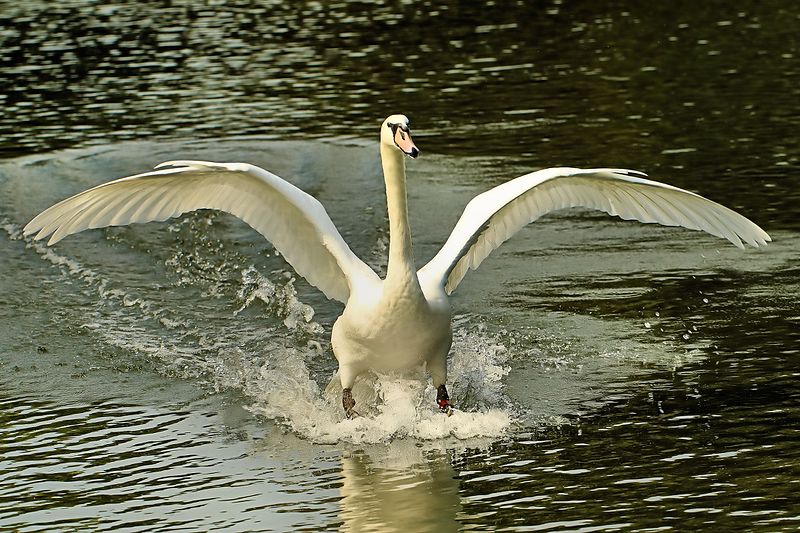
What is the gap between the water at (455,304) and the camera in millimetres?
8719

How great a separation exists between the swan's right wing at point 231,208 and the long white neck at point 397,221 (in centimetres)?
48

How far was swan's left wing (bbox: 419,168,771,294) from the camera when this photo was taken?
33.6ft

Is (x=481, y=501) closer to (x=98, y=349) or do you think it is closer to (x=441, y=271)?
(x=441, y=271)

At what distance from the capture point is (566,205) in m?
10.7

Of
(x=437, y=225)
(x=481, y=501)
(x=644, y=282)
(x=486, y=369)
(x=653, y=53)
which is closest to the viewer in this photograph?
(x=481, y=501)

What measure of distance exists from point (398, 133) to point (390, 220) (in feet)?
A: 2.04

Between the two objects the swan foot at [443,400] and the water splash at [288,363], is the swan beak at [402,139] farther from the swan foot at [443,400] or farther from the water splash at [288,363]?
the swan foot at [443,400]

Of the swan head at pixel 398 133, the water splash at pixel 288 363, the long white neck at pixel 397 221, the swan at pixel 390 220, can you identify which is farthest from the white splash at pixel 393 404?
the swan head at pixel 398 133

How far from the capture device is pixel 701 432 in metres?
9.48

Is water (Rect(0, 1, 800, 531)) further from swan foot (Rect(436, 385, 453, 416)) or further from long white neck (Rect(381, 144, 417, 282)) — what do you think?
long white neck (Rect(381, 144, 417, 282))

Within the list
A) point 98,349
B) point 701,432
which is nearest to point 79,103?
point 98,349

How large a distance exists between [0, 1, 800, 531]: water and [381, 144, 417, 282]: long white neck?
94 cm

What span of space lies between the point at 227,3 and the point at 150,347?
21013 millimetres

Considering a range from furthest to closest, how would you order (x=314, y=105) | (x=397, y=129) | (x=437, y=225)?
(x=314, y=105) < (x=437, y=225) < (x=397, y=129)
